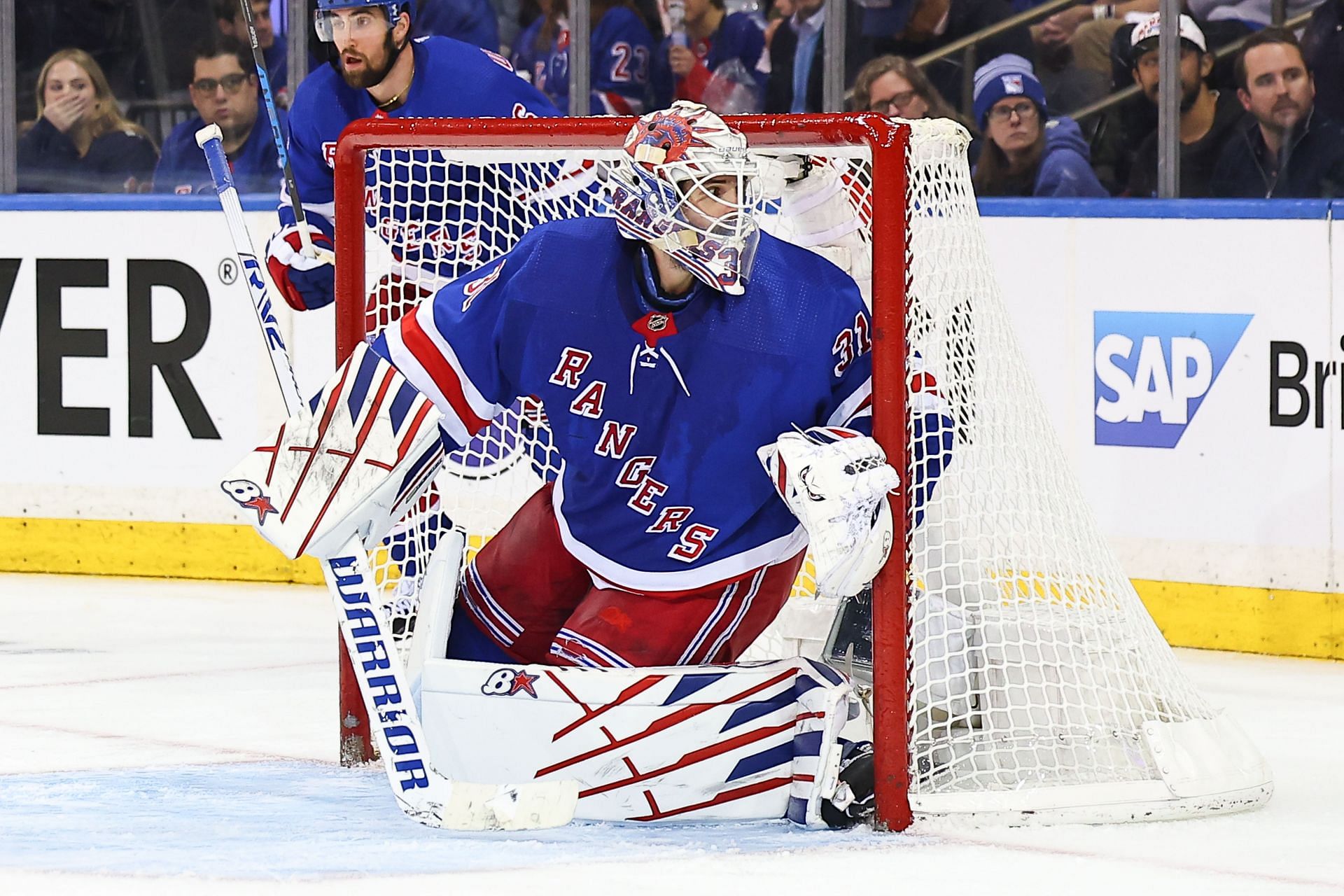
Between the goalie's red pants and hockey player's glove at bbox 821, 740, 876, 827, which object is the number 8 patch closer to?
the goalie's red pants

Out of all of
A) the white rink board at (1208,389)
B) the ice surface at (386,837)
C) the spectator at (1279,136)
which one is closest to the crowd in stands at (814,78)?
the spectator at (1279,136)

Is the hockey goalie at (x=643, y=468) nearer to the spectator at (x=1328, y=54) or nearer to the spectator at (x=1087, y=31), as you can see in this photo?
the spectator at (x=1328, y=54)

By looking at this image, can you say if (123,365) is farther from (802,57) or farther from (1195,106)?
(1195,106)

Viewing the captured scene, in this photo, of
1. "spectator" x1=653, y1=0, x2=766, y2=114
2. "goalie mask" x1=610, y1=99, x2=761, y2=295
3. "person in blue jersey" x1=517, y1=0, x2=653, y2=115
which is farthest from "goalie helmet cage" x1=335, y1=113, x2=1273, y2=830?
"person in blue jersey" x1=517, y1=0, x2=653, y2=115

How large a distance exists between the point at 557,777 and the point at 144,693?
4.70 ft

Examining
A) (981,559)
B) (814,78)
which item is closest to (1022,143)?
(814,78)

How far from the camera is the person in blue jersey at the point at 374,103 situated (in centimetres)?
401

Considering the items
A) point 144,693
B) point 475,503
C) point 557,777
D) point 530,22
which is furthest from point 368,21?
point 530,22

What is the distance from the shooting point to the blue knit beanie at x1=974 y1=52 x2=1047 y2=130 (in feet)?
17.5

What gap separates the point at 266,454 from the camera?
3.07 meters

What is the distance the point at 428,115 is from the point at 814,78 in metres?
1.72

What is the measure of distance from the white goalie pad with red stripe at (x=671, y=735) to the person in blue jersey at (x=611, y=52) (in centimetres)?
306

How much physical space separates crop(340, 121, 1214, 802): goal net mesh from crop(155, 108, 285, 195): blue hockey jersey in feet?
8.95

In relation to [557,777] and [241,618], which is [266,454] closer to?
[557,777]
